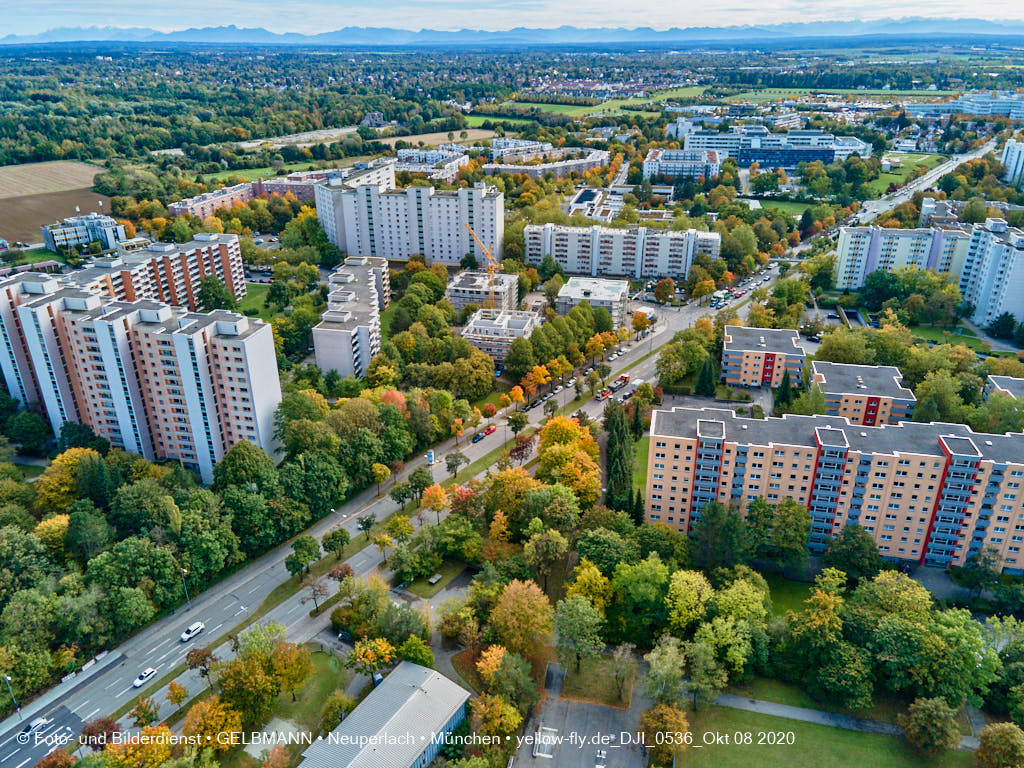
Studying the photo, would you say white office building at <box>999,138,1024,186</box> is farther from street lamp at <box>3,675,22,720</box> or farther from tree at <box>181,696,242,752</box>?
street lamp at <box>3,675,22,720</box>

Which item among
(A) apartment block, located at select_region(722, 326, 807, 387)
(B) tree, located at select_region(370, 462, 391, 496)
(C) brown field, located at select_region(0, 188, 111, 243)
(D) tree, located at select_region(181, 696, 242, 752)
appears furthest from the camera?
(C) brown field, located at select_region(0, 188, 111, 243)

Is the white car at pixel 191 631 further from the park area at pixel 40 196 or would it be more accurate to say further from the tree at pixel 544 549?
the park area at pixel 40 196

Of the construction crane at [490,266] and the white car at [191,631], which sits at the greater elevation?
the construction crane at [490,266]

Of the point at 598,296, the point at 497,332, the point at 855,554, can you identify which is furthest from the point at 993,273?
the point at 497,332

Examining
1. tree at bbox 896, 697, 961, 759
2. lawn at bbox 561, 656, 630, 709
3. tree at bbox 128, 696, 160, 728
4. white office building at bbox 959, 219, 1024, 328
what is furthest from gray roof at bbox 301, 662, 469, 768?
white office building at bbox 959, 219, 1024, 328

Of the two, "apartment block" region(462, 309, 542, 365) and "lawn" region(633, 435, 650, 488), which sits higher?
"apartment block" region(462, 309, 542, 365)

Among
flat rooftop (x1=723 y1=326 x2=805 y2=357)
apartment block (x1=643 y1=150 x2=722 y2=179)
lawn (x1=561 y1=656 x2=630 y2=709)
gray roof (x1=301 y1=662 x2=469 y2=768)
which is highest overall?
apartment block (x1=643 y1=150 x2=722 y2=179)

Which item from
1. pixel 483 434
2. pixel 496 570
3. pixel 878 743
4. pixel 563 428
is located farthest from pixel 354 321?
pixel 878 743

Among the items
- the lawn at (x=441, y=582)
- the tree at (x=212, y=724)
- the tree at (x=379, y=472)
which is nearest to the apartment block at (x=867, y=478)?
the lawn at (x=441, y=582)
